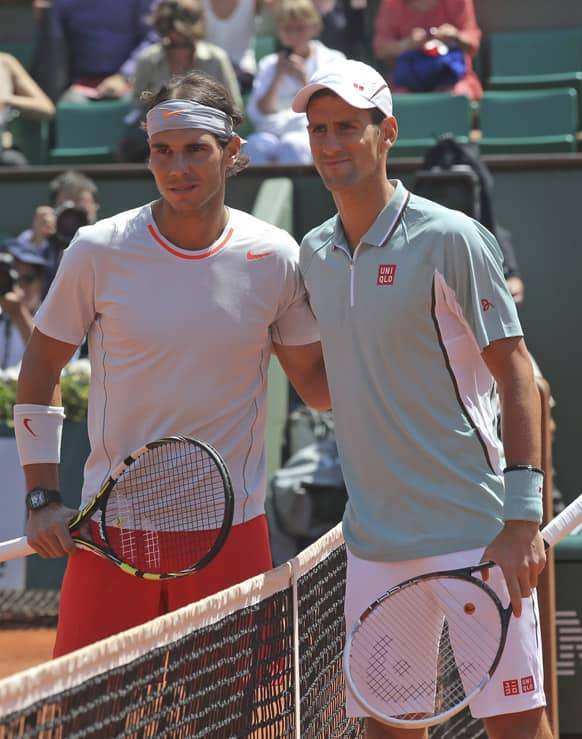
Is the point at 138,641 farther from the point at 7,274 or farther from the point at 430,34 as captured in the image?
the point at 430,34

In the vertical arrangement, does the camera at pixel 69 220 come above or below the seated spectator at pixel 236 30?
below

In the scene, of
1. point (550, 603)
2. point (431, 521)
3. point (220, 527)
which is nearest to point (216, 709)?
point (220, 527)

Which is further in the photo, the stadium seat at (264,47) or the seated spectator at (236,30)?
the stadium seat at (264,47)

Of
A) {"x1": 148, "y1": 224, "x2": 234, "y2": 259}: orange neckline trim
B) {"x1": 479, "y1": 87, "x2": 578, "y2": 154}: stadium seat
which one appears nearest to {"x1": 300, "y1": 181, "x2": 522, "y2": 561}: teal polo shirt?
{"x1": 148, "y1": 224, "x2": 234, "y2": 259}: orange neckline trim

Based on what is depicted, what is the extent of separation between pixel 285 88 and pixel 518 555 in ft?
20.6

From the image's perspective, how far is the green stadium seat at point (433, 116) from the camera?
834 cm

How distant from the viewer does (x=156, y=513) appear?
3084mm

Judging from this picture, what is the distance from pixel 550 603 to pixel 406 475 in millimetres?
2125

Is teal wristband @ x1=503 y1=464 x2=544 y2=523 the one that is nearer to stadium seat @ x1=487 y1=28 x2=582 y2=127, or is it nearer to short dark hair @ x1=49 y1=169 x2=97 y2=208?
short dark hair @ x1=49 y1=169 x2=97 y2=208

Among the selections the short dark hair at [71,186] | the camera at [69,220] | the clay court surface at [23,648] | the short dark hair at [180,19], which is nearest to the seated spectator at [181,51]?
the short dark hair at [180,19]

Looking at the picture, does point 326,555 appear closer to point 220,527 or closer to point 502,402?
point 220,527

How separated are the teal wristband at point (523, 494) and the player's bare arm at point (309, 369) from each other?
0.73 meters

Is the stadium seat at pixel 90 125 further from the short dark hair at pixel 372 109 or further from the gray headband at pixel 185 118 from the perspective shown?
the short dark hair at pixel 372 109

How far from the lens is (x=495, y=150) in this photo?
27.7 ft
